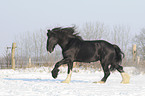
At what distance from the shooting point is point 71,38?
806 cm

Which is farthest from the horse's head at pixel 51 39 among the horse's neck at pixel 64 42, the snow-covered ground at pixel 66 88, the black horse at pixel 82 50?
the snow-covered ground at pixel 66 88

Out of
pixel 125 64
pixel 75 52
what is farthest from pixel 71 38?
pixel 125 64

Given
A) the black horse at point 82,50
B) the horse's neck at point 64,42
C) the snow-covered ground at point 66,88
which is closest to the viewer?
the snow-covered ground at point 66,88

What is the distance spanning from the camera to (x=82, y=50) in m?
7.87

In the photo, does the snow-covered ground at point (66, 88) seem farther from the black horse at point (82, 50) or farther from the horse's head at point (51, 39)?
the horse's head at point (51, 39)

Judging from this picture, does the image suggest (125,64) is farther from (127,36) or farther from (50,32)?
(127,36)

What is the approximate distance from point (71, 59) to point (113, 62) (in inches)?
56.4

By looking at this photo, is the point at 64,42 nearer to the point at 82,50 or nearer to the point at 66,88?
the point at 82,50

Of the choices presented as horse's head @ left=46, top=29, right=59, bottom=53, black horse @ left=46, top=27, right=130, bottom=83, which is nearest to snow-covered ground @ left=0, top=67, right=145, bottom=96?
black horse @ left=46, top=27, right=130, bottom=83

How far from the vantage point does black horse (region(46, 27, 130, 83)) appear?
782 centimetres

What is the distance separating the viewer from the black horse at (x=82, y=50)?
7.82 metres

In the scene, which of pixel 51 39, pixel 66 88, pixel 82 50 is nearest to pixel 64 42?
pixel 51 39

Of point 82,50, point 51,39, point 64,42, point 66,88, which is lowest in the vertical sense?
point 66,88

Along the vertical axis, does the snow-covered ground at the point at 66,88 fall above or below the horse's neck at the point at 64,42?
below
